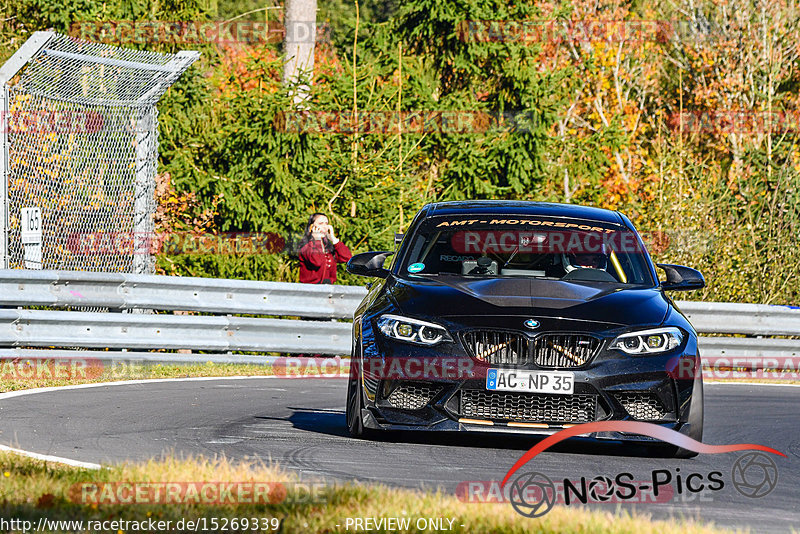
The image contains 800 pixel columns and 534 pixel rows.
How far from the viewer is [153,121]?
14.6 meters

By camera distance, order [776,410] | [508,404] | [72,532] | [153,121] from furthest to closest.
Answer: [153,121] < [776,410] < [508,404] < [72,532]

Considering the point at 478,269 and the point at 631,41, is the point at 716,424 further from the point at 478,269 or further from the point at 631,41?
the point at 631,41

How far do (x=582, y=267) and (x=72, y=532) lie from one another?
4.77m

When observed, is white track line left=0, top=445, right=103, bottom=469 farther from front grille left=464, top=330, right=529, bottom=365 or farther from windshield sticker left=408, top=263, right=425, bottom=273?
windshield sticker left=408, top=263, right=425, bottom=273

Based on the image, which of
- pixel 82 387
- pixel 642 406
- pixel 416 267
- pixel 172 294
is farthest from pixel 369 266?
pixel 172 294

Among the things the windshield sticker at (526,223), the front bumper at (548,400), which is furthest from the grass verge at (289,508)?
the windshield sticker at (526,223)

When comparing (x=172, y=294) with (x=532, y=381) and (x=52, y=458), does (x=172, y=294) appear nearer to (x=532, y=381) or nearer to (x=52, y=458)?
(x=52, y=458)

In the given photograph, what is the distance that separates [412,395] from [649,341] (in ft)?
4.50

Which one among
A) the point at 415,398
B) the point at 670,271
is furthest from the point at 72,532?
the point at 670,271

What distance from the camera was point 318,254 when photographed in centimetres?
1520

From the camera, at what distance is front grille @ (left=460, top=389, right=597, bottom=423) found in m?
7.23

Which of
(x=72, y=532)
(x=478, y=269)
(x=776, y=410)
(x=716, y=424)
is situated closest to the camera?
(x=72, y=532)

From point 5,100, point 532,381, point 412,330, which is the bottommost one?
point 532,381

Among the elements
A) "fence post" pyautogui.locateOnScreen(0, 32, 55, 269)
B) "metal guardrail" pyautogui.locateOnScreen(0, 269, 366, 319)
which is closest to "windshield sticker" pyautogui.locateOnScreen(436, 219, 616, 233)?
"fence post" pyautogui.locateOnScreen(0, 32, 55, 269)
